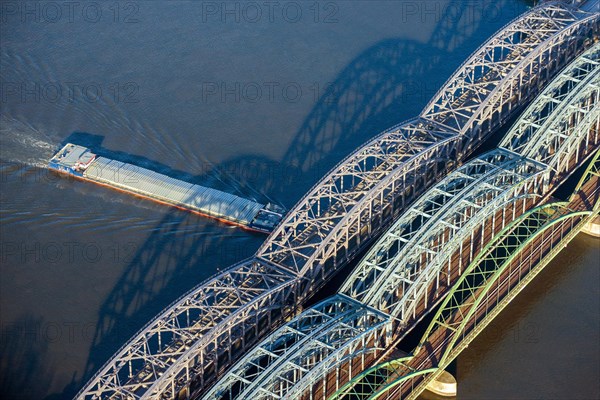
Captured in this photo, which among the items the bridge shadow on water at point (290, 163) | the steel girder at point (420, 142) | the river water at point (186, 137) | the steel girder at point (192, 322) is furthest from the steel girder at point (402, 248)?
the bridge shadow on water at point (290, 163)

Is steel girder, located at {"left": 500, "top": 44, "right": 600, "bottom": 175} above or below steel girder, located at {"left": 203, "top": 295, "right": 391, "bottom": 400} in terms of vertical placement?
above

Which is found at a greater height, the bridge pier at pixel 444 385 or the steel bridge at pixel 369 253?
the steel bridge at pixel 369 253

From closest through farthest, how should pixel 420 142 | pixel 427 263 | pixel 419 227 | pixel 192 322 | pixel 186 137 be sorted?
pixel 192 322, pixel 427 263, pixel 419 227, pixel 420 142, pixel 186 137

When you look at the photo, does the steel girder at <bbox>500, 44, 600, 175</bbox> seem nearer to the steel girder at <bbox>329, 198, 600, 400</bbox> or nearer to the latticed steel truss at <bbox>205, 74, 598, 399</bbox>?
the latticed steel truss at <bbox>205, 74, 598, 399</bbox>

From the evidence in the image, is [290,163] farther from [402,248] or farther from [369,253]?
[402,248]

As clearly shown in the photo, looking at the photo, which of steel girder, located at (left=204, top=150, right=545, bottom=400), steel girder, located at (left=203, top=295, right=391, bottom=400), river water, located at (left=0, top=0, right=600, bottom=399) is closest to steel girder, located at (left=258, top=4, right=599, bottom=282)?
steel girder, located at (left=204, top=150, right=545, bottom=400)

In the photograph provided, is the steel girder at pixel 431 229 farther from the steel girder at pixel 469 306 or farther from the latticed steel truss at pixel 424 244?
the steel girder at pixel 469 306

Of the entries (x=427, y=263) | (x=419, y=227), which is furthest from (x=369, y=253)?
(x=419, y=227)
